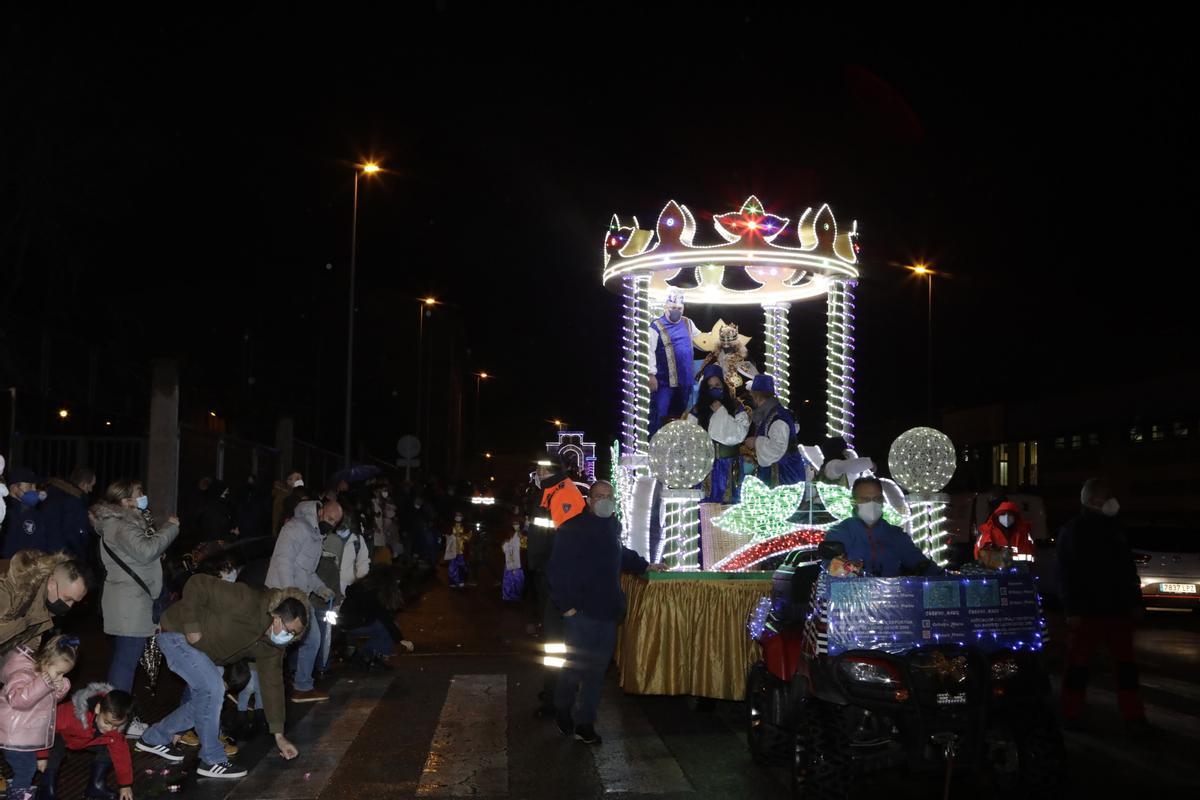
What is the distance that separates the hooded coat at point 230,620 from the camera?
25.0 ft

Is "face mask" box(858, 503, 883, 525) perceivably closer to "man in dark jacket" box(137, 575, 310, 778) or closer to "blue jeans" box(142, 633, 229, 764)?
"man in dark jacket" box(137, 575, 310, 778)

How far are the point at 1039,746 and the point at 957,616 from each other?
0.83 meters

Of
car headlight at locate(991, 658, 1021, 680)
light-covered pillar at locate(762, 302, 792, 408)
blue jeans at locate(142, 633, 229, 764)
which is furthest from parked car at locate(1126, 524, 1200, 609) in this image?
blue jeans at locate(142, 633, 229, 764)

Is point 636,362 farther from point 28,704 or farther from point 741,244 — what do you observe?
point 28,704

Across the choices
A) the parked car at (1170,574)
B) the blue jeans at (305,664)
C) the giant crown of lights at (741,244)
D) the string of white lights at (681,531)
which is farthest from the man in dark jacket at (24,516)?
the parked car at (1170,574)

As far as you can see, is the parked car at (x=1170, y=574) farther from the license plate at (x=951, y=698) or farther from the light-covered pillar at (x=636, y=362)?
the license plate at (x=951, y=698)

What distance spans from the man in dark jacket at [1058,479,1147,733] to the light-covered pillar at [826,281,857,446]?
4811 mm

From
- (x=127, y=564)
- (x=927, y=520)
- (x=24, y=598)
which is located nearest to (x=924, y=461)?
(x=927, y=520)

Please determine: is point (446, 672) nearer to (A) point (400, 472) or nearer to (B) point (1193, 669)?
(B) point (1193, 669)

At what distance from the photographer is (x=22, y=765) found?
6.29m

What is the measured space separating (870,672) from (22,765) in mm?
4383

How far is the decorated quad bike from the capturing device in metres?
6.58

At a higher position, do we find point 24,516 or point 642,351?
point 642,351

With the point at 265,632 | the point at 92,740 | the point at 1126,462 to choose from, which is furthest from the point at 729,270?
the point at 1126,462
